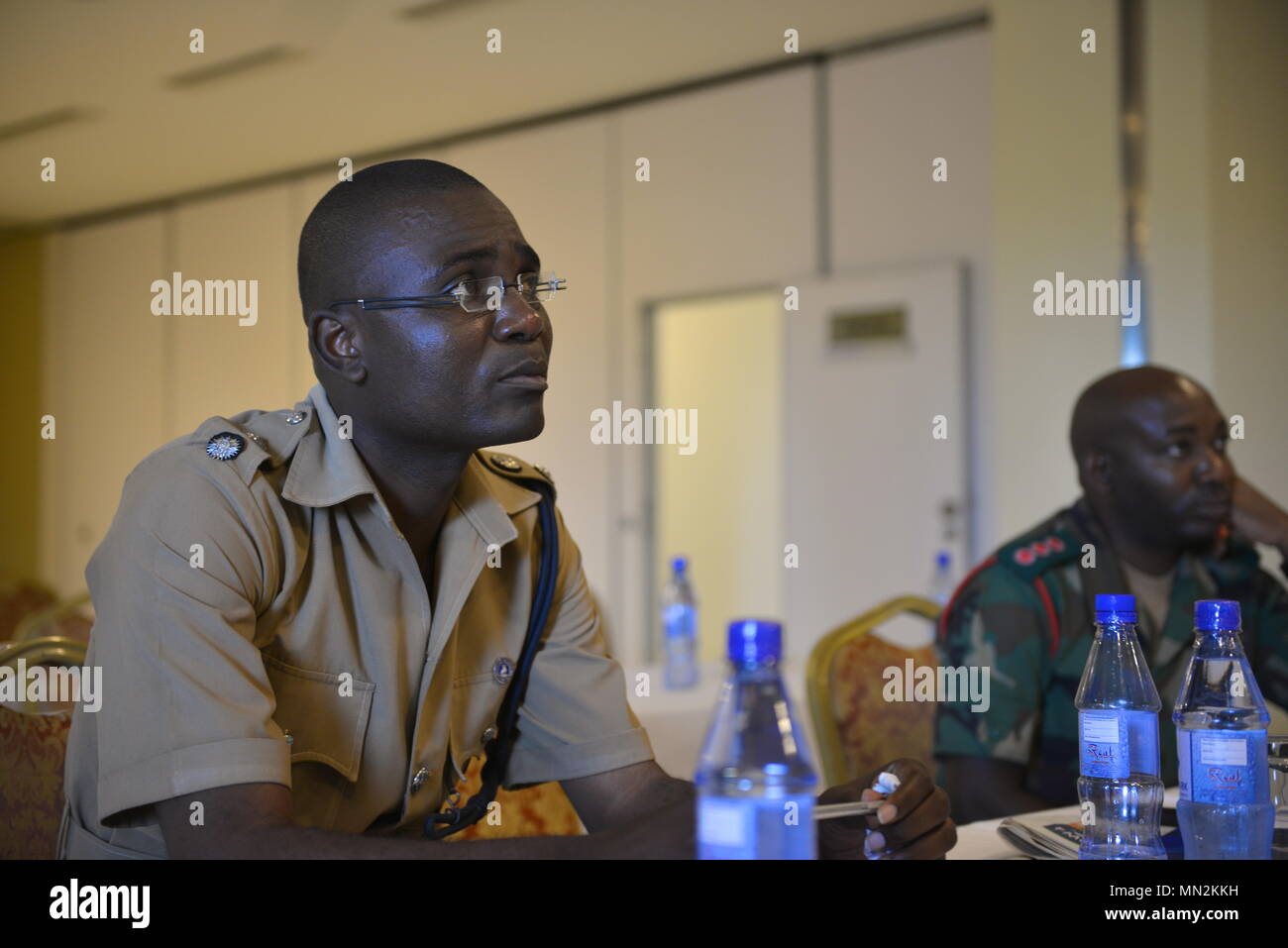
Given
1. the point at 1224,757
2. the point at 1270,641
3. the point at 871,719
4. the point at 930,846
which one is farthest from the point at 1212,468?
the point at 930,846

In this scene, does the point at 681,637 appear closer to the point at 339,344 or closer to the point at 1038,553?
the point at 1038,553

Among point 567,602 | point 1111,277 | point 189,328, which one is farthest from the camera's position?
point 1111,277

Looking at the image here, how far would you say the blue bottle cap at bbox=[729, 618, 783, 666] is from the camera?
751 mm

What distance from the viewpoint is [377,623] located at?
116 cm

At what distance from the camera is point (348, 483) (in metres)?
1.14

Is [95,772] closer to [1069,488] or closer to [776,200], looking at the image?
[1069,488]

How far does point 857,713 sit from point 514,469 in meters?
0.89

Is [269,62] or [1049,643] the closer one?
[1049,643]

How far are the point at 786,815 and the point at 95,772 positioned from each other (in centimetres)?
67

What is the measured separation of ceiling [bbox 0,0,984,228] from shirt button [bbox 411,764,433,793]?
2.40 metres

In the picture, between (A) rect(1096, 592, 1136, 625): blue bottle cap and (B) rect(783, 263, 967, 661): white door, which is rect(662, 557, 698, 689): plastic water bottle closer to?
(B) rect(783, 263, 967, 661): white door

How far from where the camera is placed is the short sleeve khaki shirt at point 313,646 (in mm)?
945
